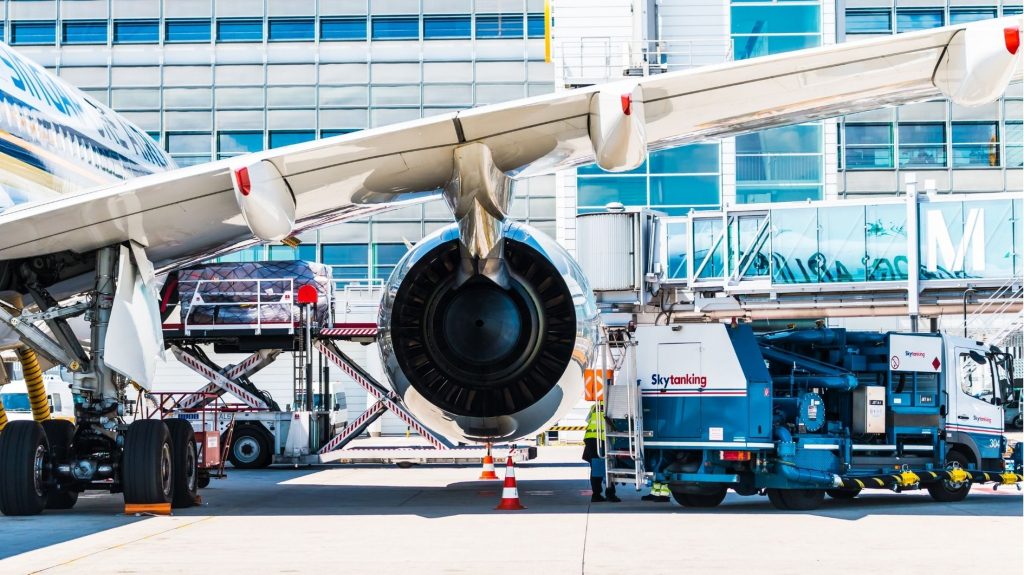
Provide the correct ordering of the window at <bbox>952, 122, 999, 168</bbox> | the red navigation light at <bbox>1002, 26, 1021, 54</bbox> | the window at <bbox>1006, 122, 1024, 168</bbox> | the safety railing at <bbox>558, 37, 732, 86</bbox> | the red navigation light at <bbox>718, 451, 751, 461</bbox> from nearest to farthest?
the red navigation light at <bbox>1002, 26, 1021, 54</bbox> → the red navigation light at <bbox>718, 451, 751, 461</bbox> → the safety railing at <bbox>558, 37, 732, 86</bbox> → the window at <bbox>1006, 122, 1024, 168</bbox> → the window at <bbox>952, 122, 999, 168</bbox>

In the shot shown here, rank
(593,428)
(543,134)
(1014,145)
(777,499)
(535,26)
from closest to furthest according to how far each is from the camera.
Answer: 1. (543,134)
2. (777,499)
3. (593,428)
4. (535,26)
5. (1014,145)

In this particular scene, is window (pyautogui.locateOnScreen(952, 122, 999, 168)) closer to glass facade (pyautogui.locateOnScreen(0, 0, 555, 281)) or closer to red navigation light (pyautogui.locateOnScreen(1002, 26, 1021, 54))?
glass facade (pyautogui.locateOnScreen(0, 0, 555, 281))

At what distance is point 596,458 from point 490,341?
5108mm

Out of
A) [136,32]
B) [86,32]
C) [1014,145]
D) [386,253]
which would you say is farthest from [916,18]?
[86,32]

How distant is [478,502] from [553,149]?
6566mm

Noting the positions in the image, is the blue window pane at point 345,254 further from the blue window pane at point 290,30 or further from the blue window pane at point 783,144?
the blue window pane at point 783,144

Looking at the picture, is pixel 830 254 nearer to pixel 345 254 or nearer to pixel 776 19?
pixel 776 19

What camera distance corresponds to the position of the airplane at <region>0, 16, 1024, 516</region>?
9570 millimetres

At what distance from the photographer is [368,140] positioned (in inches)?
414

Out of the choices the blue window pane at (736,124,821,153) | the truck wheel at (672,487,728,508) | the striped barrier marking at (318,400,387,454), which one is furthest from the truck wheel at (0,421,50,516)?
the blue window pane at (736,124,821,153)

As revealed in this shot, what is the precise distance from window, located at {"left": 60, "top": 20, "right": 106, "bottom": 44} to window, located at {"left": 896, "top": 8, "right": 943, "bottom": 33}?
77.1 feet

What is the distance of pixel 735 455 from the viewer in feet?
48.6

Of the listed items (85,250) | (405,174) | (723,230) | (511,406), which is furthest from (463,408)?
(723,230)

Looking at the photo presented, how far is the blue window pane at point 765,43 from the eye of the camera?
3114cm
